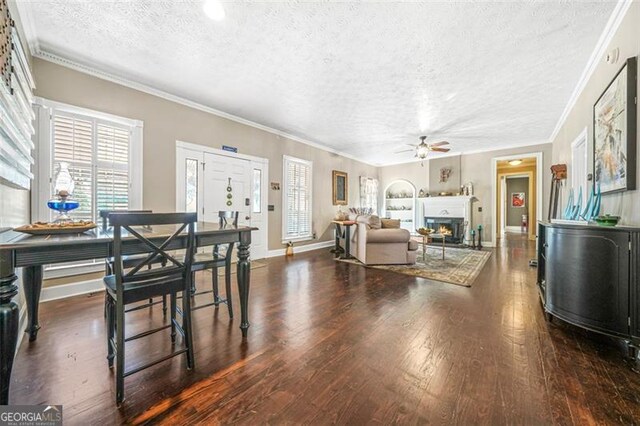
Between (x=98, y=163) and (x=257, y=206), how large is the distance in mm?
2565

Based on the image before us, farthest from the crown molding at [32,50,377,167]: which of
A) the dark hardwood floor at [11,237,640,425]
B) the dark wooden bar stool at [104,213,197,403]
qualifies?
the dark wooden bar stool at [104,213,197,403]

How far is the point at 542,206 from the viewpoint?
618cm

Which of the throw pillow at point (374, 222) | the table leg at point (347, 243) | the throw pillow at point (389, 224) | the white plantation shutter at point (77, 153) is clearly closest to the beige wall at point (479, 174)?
the throw pillow at point (389, 224)

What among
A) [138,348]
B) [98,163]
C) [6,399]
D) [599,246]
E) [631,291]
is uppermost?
[98,163]

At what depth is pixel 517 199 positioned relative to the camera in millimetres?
10844

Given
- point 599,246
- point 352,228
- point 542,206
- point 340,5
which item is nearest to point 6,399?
point 340,5

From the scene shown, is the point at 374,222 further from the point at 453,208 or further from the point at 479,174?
the point at 479,174

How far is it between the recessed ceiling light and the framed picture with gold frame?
515 cm

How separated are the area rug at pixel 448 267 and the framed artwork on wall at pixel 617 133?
6.13 ft

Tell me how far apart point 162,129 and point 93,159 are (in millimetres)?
972

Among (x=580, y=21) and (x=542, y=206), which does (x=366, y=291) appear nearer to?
(x=580, y=21)

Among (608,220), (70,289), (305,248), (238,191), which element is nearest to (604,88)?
(608,220)

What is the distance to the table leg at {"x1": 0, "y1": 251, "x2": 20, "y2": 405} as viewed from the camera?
1.15 m

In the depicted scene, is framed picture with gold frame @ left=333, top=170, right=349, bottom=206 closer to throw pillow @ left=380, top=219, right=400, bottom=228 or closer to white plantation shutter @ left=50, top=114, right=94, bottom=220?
throw pillow @ left=380, top=219, right=400, bottom=228
